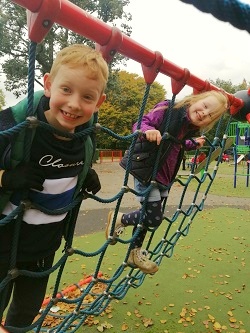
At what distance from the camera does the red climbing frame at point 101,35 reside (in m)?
0.98

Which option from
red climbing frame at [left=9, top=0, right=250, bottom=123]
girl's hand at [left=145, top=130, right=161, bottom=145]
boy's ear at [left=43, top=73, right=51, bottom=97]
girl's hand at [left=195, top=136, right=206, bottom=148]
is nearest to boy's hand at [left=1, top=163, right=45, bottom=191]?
boy's ear at [left=43, top=73, right=51, bottom=97]

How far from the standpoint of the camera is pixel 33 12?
0.97 meters

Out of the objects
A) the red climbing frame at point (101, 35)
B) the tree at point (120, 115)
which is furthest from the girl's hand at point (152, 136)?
the tree at point (120, 115)

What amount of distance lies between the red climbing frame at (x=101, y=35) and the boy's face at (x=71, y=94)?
0.43ft

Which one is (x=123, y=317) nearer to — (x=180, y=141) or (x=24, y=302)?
(x=24, y=302)

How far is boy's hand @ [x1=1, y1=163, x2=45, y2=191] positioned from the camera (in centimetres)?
98

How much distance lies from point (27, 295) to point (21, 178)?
512mm

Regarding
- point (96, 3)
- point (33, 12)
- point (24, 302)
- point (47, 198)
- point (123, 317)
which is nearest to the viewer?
point (33, 12)

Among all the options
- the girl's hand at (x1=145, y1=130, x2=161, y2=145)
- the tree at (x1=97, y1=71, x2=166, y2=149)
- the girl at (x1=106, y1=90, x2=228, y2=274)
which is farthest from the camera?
the tree at (x1=97, y1=71, x2=166, y2=149)

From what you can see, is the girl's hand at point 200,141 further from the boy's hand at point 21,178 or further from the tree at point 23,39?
the tree at point 23,39

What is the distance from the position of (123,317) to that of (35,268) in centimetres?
101

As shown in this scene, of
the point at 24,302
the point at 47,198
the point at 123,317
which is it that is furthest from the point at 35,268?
the point at 123,317

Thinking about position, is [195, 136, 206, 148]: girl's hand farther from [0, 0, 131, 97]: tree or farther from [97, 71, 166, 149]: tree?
[97, 71, 166, 149]: tree

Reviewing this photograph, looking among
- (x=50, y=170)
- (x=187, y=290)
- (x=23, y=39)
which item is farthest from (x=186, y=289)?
(x=23, y=39)
